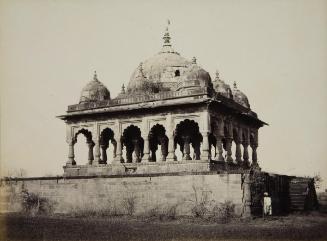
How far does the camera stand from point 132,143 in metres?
33.4

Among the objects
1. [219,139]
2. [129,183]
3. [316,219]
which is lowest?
[316,219]

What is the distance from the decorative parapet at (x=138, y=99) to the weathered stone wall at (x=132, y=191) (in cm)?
513

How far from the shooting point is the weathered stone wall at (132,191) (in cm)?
2099

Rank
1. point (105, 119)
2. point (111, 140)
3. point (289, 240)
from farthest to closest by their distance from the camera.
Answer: point (111, 140), point (105, 119), point (289, 240)

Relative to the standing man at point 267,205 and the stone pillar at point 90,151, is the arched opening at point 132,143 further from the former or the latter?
the standing man at point 267,205

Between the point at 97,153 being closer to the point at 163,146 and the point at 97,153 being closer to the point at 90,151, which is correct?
the point at 90,151

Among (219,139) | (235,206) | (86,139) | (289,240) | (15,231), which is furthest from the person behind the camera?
(86,139)

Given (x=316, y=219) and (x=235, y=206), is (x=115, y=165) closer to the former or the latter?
(x=235, y=206)

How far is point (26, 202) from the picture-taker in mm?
26203

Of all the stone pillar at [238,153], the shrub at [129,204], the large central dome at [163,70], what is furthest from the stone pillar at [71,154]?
the stone pillar at [238,153]

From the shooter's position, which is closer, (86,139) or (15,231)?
(15,231)

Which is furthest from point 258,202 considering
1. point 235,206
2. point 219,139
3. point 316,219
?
point 219,139

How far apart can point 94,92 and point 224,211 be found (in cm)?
1312

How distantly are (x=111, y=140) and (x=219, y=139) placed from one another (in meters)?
9.66
